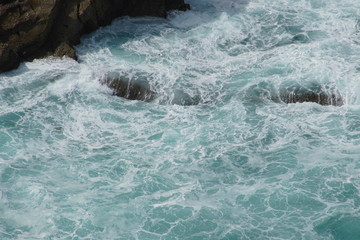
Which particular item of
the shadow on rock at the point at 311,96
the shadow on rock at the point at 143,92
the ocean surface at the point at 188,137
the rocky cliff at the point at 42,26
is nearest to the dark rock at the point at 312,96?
the shadow on rock at the point at 311,96

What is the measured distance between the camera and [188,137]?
20328 mm

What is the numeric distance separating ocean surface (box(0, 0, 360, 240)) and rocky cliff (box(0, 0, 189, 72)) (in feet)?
2.01

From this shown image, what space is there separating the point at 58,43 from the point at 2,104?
416cm

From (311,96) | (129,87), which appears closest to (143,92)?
(129,87)

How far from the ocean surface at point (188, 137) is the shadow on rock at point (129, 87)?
0.23 meters

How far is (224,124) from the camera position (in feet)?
68.5

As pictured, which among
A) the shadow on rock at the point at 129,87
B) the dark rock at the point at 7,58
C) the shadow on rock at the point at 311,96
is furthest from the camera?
the dark rock at the point at 7,58

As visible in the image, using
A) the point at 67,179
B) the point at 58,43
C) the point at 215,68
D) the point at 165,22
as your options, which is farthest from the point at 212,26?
the point at 67,179

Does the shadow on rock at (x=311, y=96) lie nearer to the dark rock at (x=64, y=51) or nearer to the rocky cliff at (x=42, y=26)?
the dark rock at (x=64, y=51)

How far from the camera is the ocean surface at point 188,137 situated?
55.7 ft

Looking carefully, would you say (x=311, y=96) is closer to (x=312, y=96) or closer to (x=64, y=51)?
(x=312, y=96)

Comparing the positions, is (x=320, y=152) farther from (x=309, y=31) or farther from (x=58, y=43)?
(x=58, y=43)

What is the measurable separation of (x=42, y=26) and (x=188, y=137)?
8.49m

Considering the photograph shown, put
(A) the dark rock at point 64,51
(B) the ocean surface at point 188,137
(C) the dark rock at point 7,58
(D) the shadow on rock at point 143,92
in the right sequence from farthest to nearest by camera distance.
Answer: (A) the dark rock at point 64,51
(C) the dark rock at point 7,58
(D) the shadow on rock at point 143,92
(B) the ocean surface at point 188,137
